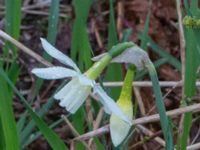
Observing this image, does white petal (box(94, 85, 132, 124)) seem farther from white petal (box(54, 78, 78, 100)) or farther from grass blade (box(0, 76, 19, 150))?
grass blade (box(0, 76, 19, 150))

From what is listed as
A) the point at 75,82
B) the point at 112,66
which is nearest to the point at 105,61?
the point at 75,82

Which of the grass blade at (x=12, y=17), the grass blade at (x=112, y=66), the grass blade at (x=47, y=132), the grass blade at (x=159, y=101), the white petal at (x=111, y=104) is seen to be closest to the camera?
the white petal at (x=111, y=104)

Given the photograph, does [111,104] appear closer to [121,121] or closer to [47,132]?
[121,121]

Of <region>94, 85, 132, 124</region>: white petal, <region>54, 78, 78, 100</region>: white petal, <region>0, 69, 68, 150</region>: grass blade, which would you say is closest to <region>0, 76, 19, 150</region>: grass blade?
<region>0, 69, 68, 150</region>: grass blade

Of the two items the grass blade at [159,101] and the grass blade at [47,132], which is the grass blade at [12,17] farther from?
the grass blade at [159,101]

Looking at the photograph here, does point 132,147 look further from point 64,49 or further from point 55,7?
point 64,49

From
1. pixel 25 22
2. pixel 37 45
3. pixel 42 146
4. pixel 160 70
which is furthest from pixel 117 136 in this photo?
pixel 25 22

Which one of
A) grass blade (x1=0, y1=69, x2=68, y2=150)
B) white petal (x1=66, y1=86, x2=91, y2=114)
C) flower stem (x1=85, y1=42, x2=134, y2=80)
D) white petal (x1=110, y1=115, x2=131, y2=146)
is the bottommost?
grass blade (x1=0, y1=69, x2=68, y2=150)

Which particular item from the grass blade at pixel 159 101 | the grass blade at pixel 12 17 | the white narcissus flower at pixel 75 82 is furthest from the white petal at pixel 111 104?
the grass blade at pixel 12 17
